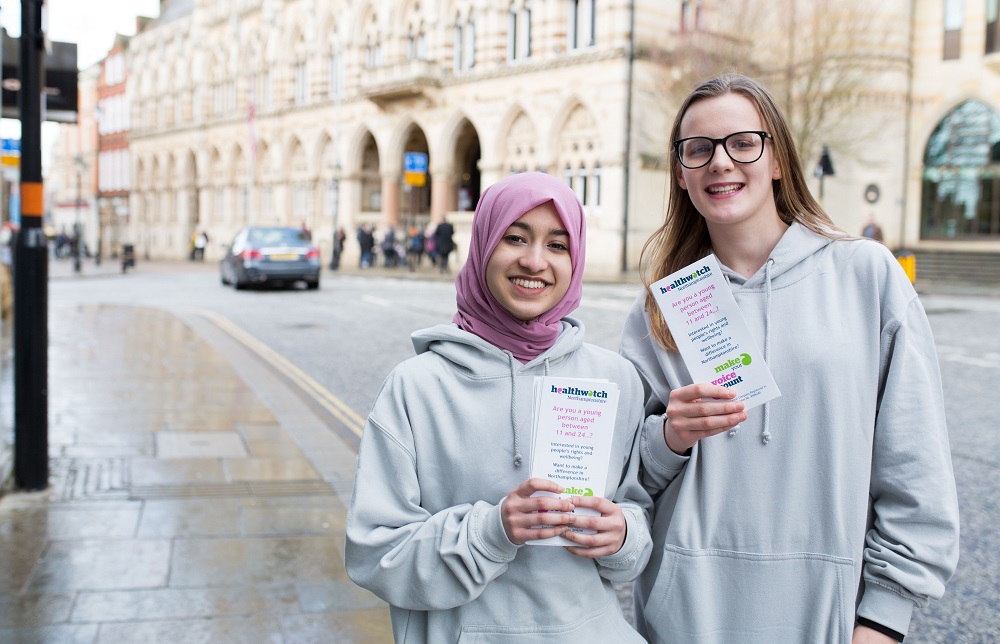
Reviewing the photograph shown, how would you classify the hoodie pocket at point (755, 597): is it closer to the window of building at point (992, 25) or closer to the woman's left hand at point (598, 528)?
the woman's left hand at point (598, 528)

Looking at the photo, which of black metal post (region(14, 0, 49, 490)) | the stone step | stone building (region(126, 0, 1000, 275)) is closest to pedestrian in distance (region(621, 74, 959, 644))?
black metal post (region(14, 0, 49, 490))

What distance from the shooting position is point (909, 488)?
1.85 m

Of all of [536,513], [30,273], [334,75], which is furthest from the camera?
[334,75]

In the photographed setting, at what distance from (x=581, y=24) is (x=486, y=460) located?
99.0 ft

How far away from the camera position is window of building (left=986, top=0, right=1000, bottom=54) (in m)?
27.8

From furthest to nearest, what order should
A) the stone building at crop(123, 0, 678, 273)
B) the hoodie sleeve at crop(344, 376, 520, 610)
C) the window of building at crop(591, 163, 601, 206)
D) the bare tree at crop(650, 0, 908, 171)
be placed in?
the window of building at crop(591, 163, 601, 206) < the stone building at crop(123, 0, 678, 273) < the bare tree at crop(650, 0, 908, 171) < the hoodie sleeve at crop(344, 376, 520, 610)

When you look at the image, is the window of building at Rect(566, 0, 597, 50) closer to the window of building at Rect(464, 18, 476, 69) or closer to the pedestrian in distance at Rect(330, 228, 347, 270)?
the window of building at Rect(464, 18, 476, 69)

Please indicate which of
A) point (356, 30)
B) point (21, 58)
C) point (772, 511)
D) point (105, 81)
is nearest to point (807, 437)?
point (772, 511)

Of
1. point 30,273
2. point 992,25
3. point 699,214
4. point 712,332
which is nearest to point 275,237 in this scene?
point 30,273

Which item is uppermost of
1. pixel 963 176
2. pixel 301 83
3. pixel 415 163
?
pixel 301 83

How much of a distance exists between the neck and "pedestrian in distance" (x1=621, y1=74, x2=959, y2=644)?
0.06ft

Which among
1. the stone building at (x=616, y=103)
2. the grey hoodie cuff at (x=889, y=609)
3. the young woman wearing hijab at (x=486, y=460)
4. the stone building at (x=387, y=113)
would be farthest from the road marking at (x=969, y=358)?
the stone building at (x=387, y=113)

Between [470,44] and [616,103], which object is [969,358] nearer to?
[616,103]

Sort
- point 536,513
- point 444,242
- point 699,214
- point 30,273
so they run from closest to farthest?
point 536,513 → point 699,214 → point 30,273 → point 444,242
